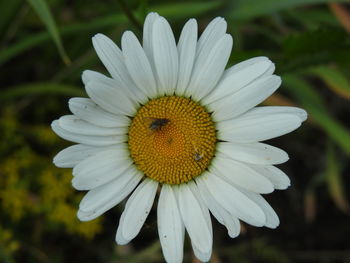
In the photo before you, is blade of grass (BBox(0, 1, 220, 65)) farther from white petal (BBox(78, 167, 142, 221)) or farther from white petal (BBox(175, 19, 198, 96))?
white petal (BBox(78, 167, 142, 221))

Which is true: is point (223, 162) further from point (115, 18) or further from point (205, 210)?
point (115, 18)

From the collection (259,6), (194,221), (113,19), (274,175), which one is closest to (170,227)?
(194,221)

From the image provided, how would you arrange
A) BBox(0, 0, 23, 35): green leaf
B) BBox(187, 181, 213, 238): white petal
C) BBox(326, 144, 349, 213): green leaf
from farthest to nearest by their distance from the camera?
BBox(326, 144, 349, 213): green leaf
BBox(0, 0, 23, 35): green leaf
BBox(187, 181, 213, 238): white petal

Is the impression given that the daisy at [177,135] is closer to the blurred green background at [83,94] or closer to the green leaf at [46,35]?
the blurred green background at [83,94]

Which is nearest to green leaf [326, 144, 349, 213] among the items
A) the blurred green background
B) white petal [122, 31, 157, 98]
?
the blurred green background

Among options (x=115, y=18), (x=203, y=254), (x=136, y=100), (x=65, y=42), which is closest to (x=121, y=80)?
(x=136, y=100)

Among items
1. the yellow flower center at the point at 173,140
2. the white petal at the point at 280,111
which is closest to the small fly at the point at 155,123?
the yellow flower center at the point at 173,140
